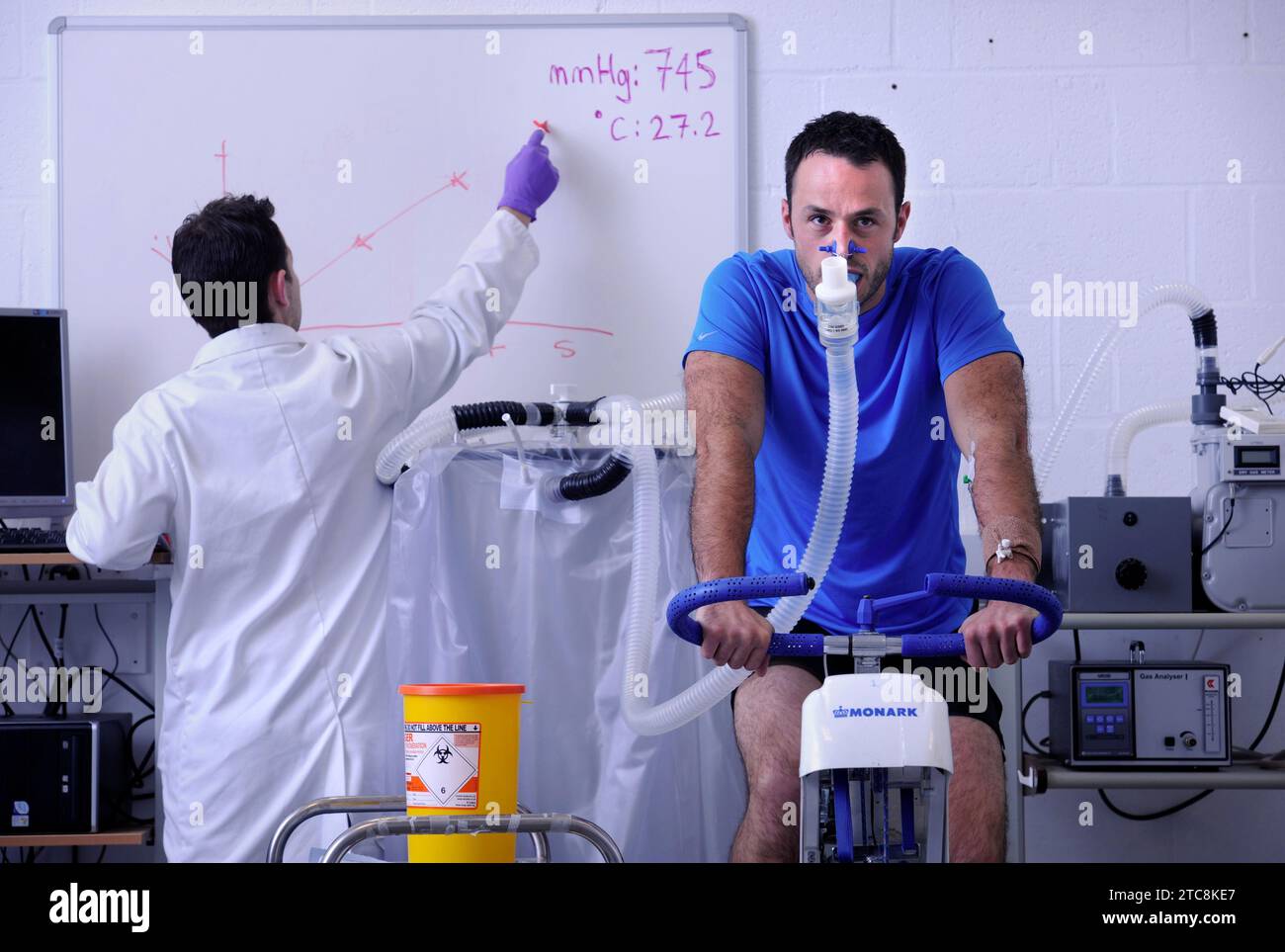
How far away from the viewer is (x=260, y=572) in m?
1.81

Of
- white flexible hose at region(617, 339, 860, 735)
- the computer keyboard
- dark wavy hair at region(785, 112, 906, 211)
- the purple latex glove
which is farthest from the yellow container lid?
the purple latex glove

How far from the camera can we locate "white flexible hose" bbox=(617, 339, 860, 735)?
45.3 inches

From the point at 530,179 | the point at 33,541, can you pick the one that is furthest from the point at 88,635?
the point at 530,179

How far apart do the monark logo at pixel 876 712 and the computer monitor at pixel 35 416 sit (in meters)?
1.73

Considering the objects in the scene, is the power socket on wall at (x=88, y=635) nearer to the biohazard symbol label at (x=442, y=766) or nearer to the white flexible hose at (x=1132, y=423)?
the biohazard symbol label at (x=442, y=766)

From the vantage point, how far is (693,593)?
0.98 metres

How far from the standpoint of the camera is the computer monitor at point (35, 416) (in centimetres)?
218

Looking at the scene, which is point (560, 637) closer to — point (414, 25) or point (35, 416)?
point (35, 416)

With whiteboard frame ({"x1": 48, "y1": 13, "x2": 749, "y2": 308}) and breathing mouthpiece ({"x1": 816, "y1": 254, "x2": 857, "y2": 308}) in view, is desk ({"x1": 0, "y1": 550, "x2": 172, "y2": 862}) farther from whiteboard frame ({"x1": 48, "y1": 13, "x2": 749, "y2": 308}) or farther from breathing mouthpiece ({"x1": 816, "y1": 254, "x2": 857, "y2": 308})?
breathing mouthpiece ({"x1": 816, "y1": 254, "x2": 857, "y2": 308})

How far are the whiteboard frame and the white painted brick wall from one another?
0.11 feet

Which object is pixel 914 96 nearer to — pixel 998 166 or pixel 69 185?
pixel 998 166
